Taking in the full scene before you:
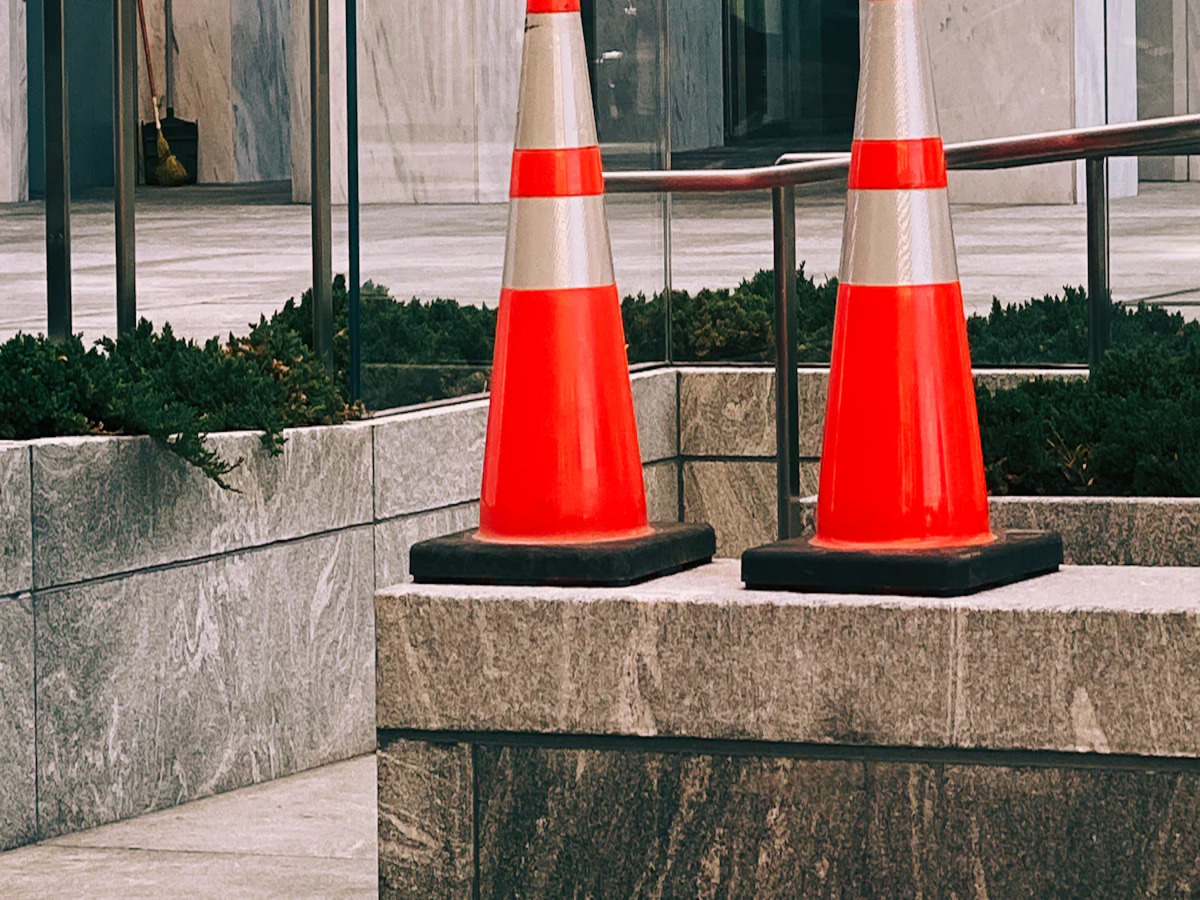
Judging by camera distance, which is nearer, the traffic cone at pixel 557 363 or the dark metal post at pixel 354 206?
the traffic cone at pixel 557 363

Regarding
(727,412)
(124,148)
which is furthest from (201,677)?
(727,412)

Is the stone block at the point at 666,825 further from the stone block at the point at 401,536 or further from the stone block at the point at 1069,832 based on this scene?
the stone block at the point at 401,536

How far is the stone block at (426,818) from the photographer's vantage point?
348cm

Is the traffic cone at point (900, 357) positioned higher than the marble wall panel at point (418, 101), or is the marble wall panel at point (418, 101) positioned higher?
the marble wall panel at point (418, 101)

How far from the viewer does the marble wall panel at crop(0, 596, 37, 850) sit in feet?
16.7

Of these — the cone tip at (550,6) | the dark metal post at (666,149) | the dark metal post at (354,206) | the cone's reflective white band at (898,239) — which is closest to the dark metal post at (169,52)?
the dark metal post at (666,149)

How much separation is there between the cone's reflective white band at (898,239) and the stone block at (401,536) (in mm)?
2971

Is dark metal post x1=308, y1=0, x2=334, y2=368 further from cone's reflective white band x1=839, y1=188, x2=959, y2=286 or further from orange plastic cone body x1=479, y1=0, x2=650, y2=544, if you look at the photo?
cone's reflective white band x1=839, y1=188, x2=959, y2=286

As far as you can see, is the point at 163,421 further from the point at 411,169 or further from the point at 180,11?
the point at 180,11

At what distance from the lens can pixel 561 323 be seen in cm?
362

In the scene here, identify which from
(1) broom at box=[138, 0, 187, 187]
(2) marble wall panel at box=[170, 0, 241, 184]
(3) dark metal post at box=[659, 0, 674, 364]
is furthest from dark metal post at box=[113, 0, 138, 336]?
(2) marble wall panel at box=[170, 0, 241, 184]

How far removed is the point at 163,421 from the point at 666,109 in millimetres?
3519

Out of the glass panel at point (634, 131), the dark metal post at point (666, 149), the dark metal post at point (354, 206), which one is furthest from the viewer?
the dark metal post at point (666, 149)

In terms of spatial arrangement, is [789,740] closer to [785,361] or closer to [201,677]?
[201,677]
